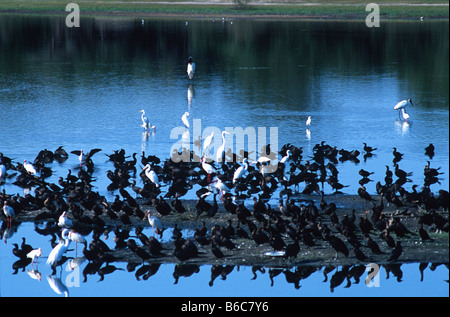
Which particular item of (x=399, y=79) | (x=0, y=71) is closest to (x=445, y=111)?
(x=399, y=79)

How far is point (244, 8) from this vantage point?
88625 millimetres

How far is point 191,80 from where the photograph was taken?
139 ft

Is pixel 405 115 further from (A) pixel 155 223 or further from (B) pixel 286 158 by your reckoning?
(A) pixel 155 223

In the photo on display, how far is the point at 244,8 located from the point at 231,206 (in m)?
72.8

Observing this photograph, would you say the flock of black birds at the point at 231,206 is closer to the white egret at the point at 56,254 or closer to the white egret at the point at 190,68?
the white egret at the point at 56,254

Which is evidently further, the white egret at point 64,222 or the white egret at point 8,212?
the white egret at point 8,212

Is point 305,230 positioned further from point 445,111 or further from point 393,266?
point 445,111

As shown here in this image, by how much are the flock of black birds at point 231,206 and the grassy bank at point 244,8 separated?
62.1 m

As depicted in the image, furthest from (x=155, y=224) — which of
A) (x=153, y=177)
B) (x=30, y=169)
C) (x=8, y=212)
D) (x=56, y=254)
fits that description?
(x=30, y=169)

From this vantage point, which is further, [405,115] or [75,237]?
[405,115]

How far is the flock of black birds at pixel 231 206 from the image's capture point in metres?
16.0

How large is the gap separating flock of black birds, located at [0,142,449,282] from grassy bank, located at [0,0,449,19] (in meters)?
62.1

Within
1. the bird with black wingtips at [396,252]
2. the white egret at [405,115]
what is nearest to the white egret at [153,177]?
the bird with black wingtips at [396,252]

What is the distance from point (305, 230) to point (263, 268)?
136 centimetres
